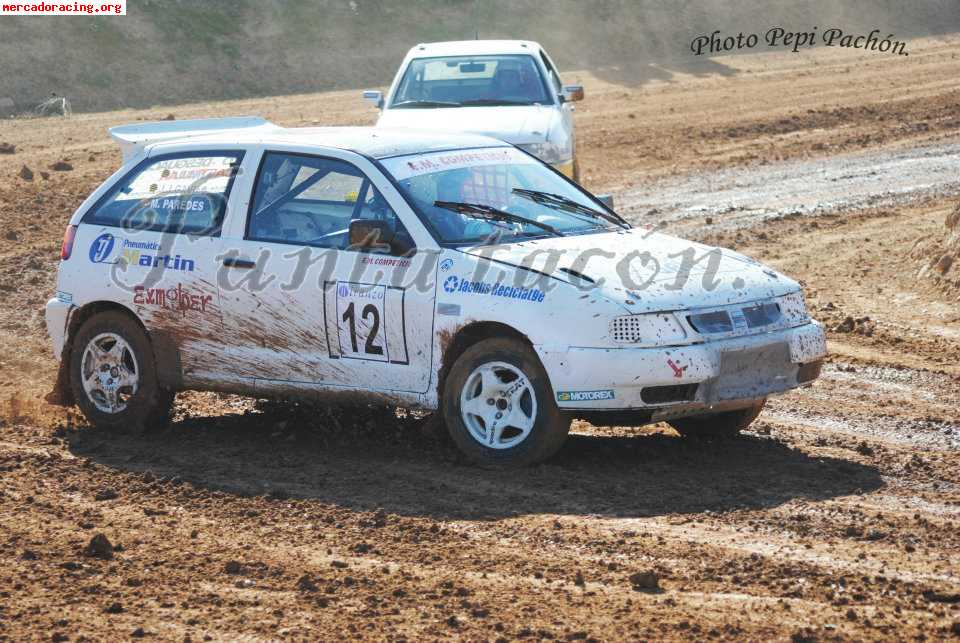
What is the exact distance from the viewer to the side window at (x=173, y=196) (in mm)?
8172

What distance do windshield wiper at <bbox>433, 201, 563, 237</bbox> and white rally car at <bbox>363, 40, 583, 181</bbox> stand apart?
528 cm

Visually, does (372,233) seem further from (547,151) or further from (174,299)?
(547,151)

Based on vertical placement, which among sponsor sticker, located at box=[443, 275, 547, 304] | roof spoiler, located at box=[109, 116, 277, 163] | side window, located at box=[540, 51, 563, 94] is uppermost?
side window, located at box=[540, 51, 563, 94]

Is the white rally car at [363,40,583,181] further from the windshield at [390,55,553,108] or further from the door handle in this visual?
the door handle

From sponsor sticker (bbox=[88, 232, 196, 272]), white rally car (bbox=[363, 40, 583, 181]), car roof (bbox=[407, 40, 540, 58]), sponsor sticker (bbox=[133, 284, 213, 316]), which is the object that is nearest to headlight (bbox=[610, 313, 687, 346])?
sponsor sticker (bbox=[133, 284, 213, 316])

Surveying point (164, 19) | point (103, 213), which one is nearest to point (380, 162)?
point (103, 213)

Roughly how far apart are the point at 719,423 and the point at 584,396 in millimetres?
1348

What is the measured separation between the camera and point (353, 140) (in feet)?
26.5

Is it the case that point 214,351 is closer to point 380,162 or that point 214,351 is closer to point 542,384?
point 380,162

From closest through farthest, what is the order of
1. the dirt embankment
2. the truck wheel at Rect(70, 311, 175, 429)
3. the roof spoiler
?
the truck wheel at Rect(70, 311, 175, 429), the roof spoiler, the dirt embankment

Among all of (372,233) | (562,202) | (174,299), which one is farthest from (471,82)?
(372,233)

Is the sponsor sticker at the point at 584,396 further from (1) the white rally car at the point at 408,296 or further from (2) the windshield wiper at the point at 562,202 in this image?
(2) the windshield wiper at the point at 562,202

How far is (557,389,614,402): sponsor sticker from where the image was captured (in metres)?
6.82

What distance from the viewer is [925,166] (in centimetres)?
1869
